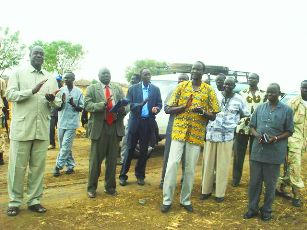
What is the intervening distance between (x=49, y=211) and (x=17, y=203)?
0.44m

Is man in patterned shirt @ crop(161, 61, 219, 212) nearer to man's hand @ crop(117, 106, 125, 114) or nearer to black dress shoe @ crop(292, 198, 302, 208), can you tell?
man's hand @ crop(117, 106, 125, 114)

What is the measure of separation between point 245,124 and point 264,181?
181cm

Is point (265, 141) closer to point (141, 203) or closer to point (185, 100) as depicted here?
point (185, 100)

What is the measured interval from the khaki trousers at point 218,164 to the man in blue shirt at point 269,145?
0.80 m

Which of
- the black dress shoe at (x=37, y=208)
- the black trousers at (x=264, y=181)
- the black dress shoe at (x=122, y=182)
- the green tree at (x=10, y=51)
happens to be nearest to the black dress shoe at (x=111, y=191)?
the black dress shoe at (x=122, y=182)

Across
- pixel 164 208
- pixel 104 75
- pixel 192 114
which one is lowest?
pixel 164 208

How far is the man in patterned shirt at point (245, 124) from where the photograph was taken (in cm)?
667

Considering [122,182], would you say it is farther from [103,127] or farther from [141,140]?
[103,127]

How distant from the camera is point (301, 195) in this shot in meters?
6.50

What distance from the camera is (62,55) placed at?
167 feet

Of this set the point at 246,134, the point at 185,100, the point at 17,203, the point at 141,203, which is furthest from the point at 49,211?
the point at 246,134

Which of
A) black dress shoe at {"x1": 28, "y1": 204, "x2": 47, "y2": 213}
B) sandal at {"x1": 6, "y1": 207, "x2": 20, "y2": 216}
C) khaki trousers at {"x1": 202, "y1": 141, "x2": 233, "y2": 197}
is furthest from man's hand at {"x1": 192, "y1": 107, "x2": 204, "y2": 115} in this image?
sandal at {"x1": 6, "y1": 207, "x2": 20, "y2": 216}

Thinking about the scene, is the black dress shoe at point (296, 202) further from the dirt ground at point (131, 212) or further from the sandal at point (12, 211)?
the sandal at point (12, 211)

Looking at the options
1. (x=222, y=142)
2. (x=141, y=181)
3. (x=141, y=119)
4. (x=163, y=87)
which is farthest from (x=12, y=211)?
(x=163, y=87)
